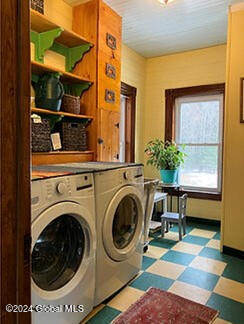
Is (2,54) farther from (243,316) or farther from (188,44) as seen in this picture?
(188,44)

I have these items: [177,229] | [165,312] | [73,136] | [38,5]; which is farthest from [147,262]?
[38,5]

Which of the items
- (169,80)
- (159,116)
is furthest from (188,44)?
(159,116)

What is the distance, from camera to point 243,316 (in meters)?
1.81

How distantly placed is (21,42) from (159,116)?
385cm

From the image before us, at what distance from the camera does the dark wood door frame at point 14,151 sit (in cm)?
58

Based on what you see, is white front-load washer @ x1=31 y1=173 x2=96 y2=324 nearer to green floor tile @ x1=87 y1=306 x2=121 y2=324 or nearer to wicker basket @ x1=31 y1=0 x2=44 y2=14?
green floor tile @ x1=87 y1=306 x2=121 y2=324

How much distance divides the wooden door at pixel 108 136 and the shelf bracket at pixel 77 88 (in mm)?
282

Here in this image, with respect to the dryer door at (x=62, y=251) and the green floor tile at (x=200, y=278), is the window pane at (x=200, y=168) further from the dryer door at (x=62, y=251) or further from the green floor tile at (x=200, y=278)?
the dryer door at (x=62, y=251)

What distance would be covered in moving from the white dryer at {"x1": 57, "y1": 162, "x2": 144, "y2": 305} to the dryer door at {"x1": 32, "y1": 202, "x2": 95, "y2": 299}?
0.49ft

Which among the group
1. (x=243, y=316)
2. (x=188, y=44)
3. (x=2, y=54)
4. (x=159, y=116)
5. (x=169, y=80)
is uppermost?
(x=188, y=44)

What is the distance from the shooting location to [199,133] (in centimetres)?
409

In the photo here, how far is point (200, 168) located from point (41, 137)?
2730 millimetres

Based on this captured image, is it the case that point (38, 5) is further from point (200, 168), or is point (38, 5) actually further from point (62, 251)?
point (200, 168)

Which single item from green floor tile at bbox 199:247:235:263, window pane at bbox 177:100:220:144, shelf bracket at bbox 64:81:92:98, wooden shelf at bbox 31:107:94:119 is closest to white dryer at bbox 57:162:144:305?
wooden shelf at bbox 31:107:94:119
